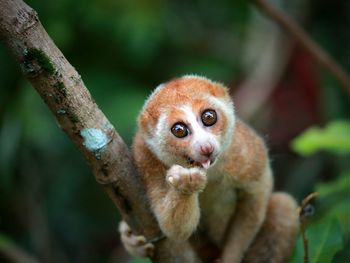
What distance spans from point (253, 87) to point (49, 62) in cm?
408

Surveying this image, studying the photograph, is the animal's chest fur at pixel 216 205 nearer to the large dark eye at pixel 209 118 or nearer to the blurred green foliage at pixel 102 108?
the large dark eye at pixel 209 118

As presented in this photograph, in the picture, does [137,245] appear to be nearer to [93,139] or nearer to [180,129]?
[180,129]

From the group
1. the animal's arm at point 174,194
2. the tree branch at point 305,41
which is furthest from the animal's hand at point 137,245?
the tree branch at point 305,41

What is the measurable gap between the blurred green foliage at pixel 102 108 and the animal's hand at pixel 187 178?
9.19 ft

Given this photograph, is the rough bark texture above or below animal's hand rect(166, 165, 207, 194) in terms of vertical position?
below

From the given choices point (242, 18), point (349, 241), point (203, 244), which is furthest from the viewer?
point (242, 18)

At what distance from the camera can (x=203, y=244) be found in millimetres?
3879

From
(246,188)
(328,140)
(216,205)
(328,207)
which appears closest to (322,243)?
(246,188)

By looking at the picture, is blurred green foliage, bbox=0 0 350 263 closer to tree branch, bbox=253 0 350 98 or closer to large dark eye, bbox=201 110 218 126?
tree branch, bbox=253 0 350 98

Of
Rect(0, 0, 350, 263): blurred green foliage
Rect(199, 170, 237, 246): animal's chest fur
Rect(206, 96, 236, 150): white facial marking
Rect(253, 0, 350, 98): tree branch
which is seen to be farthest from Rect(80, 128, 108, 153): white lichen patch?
Rect(0, 0, 350, 263): blurred green foliage

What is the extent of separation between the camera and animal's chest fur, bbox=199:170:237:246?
3443 millimetres

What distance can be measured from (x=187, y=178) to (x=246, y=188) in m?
0.88

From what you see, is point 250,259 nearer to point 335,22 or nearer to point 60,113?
point 60,113

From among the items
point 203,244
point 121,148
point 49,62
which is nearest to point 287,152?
point 203,244
